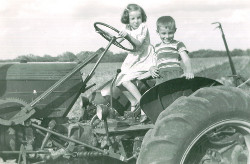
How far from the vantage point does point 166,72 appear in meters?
4.65

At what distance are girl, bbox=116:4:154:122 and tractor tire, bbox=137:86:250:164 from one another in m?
1.19

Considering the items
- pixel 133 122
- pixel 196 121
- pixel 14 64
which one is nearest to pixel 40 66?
pixel 14 64

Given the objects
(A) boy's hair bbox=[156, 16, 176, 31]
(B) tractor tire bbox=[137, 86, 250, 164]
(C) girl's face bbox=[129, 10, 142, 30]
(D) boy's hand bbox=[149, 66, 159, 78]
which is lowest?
(B) tractor tire bbox=[137, 86, 250, 164]

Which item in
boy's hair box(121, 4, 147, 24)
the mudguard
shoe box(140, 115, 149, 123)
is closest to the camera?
the mudguard

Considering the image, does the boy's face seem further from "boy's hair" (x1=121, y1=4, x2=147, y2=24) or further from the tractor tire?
the tractor tire

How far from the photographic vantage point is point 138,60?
16.6ft

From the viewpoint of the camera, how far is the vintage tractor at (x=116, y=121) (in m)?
3.41

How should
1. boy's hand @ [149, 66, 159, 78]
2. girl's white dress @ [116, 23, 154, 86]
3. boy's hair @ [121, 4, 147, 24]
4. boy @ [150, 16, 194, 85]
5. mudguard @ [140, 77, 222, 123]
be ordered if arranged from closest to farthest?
mudguard @ [140, 77, 222, 123], boy's hand @ [149, 66, 159, 78], boy @ [150, 16, 194, 85], girl's white dress @ [116, 23, 154, 86], boy's hair @ [121, 4, 147, 24]

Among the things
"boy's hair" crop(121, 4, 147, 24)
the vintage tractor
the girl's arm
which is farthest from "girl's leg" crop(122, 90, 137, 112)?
"boy's hair" crop(121, 4, 147, 24)

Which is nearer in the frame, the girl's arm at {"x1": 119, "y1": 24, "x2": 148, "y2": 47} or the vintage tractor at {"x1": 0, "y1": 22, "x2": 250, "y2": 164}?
the vintage tractor at {"x1": 0, "y1": 22, "x2": 250, "y2": 164}

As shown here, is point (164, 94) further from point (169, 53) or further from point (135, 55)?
point (135, 55)

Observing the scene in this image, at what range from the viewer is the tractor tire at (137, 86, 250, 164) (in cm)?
331

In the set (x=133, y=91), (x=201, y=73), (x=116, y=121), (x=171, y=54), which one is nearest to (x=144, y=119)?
(x=116, y=121)

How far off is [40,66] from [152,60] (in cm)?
142
